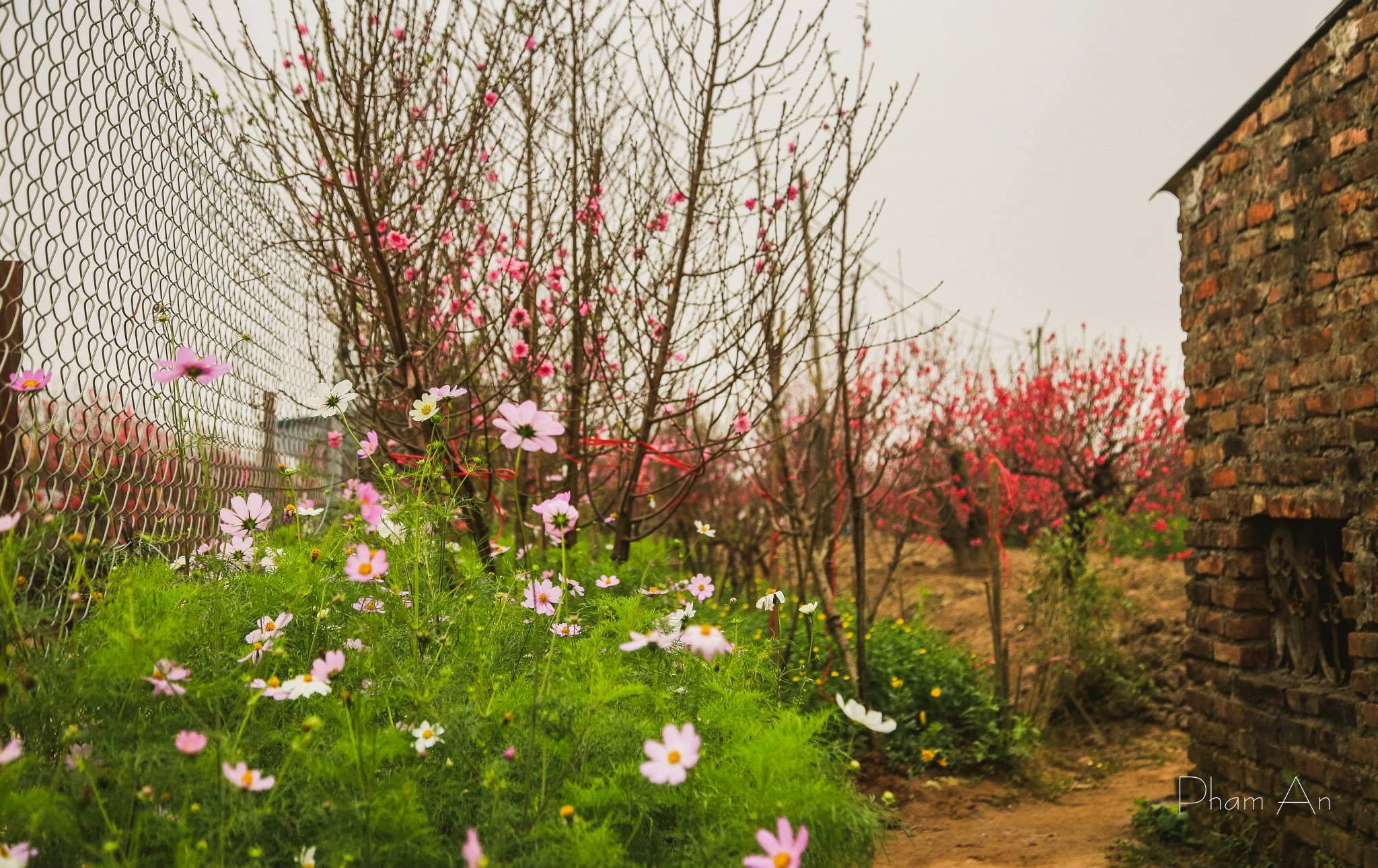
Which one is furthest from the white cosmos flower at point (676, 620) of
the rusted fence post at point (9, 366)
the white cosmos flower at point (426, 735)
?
the rusted fence post at point (9, 366)

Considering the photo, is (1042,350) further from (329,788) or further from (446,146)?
(329,788)

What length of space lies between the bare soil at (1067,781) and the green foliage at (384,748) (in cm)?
129

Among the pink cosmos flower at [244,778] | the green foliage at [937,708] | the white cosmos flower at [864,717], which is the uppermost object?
the white cosmos flower at [864,717]

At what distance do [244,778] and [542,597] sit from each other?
0.77 meters

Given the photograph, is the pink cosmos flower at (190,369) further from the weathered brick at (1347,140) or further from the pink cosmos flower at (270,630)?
the weathered brick at (1347,140)

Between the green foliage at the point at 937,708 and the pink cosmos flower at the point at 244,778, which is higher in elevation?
the pink cosmos flower at the point at 244,778

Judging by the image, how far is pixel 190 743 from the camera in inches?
53.1

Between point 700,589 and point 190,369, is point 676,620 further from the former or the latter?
point 190,369

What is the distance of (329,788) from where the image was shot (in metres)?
1.52

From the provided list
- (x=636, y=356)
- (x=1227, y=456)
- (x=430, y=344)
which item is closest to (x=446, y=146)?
(x=430, y=344)

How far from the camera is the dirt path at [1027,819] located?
4.17 meters

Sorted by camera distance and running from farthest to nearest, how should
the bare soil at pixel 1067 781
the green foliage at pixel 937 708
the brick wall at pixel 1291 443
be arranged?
the green foliage at pixel 937 708 → the bare soil at pixel 1067 781 → the brick wall at pixel 1291 443

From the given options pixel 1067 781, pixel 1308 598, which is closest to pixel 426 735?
pixel 1308 598

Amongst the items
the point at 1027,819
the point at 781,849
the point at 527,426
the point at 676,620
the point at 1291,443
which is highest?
the point at 1291,443
